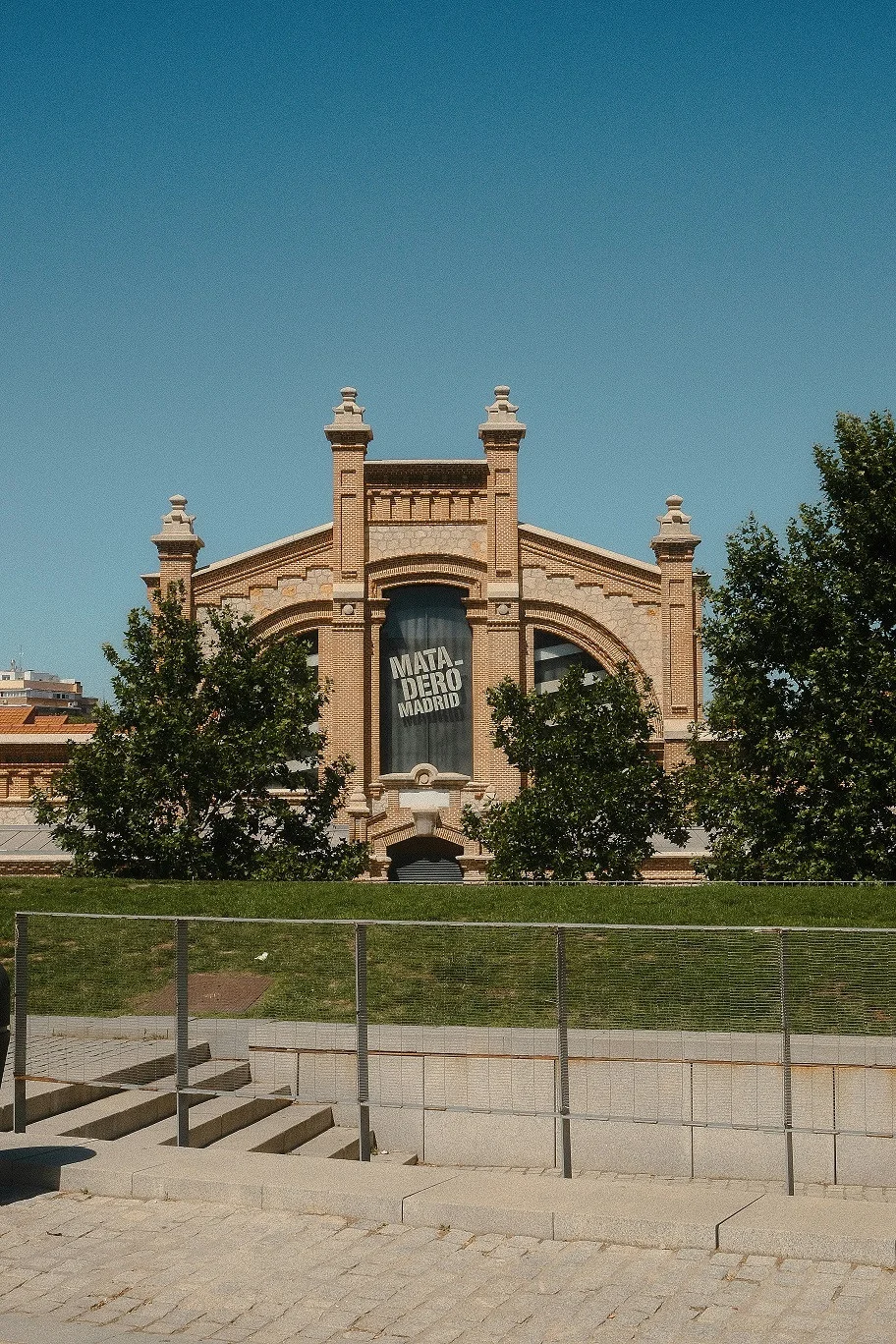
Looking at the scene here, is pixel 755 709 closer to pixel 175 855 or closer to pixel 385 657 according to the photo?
pixel 175 855

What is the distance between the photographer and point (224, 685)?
23078 mm

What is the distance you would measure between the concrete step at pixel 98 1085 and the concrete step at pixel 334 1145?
1.07 meters

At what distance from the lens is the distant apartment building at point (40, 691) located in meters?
162

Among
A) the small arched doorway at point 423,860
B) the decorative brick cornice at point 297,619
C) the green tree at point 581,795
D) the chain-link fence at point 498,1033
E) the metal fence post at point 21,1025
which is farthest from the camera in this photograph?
the decorative brick cornice at point 297,619

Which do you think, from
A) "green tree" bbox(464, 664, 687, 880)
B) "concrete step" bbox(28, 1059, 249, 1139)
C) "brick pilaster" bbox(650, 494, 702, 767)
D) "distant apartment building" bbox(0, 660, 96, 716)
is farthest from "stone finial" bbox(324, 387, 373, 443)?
"distant apartment building" bbox(0, 660, 96, 716)

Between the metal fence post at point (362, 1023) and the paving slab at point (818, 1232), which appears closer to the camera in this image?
the paving slab at point (818, 1232)

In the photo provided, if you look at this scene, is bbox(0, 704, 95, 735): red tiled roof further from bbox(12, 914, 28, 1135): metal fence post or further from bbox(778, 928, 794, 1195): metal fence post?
bbox(778, 928, 794, 1195): metal fence post

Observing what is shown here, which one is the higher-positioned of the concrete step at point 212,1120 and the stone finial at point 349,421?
the stone finial at point 349,421

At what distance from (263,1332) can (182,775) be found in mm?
17019

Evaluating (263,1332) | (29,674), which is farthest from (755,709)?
(29,674)

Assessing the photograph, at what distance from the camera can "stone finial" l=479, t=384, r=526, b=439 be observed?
35625mm

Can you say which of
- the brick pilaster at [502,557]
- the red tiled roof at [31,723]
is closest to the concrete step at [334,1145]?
the red tiled roof at [31,723]

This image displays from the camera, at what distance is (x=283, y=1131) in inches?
395

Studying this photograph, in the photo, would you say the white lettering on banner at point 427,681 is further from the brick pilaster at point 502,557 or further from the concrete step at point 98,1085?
the concrete step at point 98,1085
